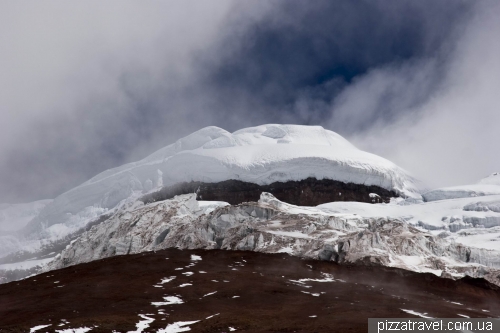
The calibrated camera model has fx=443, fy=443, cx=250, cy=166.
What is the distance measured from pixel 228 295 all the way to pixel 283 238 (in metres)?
47.5

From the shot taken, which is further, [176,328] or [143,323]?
[143,323]

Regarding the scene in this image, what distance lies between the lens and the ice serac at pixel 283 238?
341 ft

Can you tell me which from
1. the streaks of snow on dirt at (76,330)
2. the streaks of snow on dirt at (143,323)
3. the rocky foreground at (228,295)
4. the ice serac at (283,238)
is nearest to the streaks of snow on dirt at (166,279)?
the rocky foreground at (228,295)

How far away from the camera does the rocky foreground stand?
50156mm

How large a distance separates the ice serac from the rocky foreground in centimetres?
775

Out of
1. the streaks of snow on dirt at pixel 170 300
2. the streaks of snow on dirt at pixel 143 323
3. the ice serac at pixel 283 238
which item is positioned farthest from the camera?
the ice serac at pixel 283 238

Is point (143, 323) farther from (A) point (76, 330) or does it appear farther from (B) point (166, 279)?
(B) point (166, 279)

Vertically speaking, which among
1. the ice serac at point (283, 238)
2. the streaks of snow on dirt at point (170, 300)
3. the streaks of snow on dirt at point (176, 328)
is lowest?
the streaks of snow on dirt at point (176, 328)

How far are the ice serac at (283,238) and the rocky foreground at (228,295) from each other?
775 cm

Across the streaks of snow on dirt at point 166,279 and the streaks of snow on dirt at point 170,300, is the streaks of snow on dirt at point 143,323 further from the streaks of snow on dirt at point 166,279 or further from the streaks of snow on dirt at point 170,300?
the streaks of snow on dirt at point 166,279

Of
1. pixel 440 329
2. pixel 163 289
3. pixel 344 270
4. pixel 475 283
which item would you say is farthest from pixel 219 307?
pixel 475 283

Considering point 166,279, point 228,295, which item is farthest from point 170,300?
A: point 166,279

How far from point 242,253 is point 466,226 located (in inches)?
4276

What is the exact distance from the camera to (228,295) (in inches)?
2665
